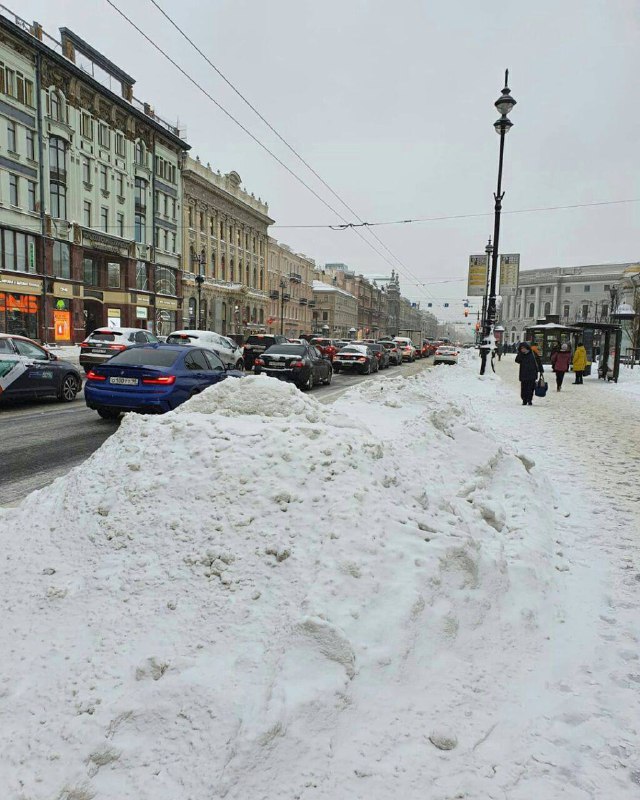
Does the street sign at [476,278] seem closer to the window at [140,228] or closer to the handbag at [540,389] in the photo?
the handbag at [540,389]

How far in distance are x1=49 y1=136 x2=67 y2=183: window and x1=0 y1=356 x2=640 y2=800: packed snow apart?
37.3m

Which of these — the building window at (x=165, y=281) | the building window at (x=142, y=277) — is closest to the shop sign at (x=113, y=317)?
the building window at (x=142, y=277)

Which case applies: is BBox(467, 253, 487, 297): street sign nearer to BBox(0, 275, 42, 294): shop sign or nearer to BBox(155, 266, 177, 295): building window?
BBox(0, 275, 42, 294): shop sign

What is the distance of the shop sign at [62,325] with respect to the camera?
34.6 metres

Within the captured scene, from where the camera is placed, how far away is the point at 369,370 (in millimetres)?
28531

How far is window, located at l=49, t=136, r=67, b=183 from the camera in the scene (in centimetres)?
3491

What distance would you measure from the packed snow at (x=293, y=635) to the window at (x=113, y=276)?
3989 cm

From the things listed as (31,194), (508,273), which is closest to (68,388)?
(508,273)

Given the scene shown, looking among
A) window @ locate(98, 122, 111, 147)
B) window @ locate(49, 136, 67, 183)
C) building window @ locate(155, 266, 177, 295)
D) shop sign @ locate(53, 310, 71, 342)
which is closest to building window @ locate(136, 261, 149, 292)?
building window @ locate(155, 266, 177, 295)

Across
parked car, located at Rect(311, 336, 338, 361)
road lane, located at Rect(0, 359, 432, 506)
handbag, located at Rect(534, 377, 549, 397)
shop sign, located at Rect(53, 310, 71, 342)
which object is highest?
shop sign, located at Rect(53, 310, 71, 342)

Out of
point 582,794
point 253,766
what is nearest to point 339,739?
point 253,766

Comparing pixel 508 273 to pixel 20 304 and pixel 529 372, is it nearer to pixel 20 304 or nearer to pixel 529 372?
pixel 529 372

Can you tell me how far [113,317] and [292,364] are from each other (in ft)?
94.3

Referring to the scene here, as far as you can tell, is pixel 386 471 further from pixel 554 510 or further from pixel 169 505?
pixel 554 510
